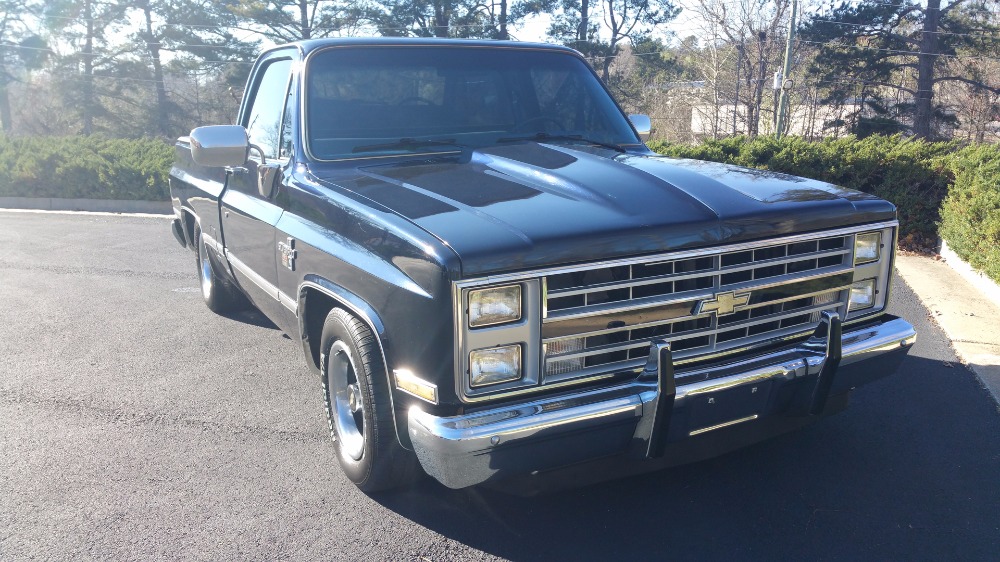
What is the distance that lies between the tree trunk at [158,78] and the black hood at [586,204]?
3320 cm

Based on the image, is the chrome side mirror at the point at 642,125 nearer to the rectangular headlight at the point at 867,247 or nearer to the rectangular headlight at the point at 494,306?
the rectangular headlight at the point at 867,247

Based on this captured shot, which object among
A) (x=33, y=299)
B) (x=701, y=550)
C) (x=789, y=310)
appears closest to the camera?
(x=701, y=550)

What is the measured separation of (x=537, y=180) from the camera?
333 centimetres

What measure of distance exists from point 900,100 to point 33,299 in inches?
1117

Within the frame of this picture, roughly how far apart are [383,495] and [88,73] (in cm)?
3675

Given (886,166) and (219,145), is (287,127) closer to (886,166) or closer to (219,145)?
(219,145)

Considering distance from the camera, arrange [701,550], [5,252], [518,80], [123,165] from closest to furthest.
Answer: [701,550] < [518,80] < [5,252] < [123,165]

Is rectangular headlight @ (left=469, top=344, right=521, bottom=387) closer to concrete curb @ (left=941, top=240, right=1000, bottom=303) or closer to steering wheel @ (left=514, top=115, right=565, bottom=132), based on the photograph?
steering wheel @ (left=514, top=115, right=565, bottom=132)

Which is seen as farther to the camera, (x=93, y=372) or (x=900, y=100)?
(x=900, y=100)

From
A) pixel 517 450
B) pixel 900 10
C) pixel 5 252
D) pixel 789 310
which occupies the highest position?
pixel 900 10

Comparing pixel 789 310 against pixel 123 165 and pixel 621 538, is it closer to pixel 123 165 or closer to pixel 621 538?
pixel 621 538

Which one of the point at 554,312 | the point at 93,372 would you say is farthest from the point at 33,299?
the point at 554,312

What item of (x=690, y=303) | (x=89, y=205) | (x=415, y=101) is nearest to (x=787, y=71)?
(x=89, y=205)

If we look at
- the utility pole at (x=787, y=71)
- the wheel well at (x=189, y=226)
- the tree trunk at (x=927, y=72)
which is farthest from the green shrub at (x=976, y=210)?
the tree trunk at (x=927, y=72)
